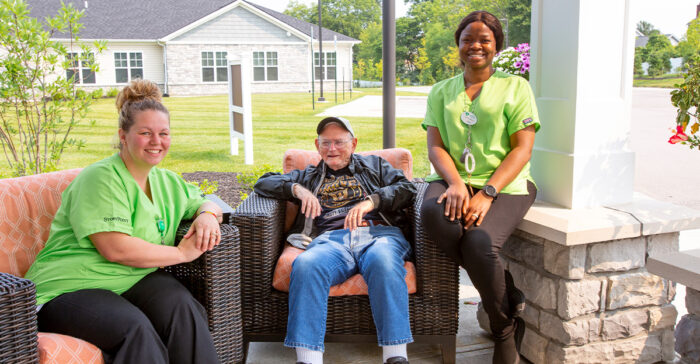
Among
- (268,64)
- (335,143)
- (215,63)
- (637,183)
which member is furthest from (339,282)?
(215,63)

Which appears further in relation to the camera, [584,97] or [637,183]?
[637,183]

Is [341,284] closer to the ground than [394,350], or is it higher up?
higher up

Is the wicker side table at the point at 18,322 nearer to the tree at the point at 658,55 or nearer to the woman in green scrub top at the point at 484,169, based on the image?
the woman in green scrub top at the point at 484,169

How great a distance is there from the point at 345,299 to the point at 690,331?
4.07 feet

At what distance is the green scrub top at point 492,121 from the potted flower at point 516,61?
0.48 meters

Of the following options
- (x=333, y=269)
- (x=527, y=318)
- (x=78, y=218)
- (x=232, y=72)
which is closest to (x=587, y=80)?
(x=527, y=318)

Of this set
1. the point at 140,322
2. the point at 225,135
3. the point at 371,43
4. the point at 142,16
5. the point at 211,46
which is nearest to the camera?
the point at 140,322

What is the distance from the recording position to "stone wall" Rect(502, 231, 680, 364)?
222 cm

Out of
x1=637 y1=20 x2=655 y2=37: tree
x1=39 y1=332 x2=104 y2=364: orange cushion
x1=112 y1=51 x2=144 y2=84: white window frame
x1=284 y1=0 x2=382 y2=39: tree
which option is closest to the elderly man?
x1=39 y1=332 x2=104 y2=364: orange cushion

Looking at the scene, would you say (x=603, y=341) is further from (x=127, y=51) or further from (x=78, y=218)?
(x=127, y=51)

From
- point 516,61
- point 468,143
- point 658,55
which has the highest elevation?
point 658,55

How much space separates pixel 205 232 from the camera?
2031mm

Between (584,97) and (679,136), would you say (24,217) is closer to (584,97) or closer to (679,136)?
(584,97)

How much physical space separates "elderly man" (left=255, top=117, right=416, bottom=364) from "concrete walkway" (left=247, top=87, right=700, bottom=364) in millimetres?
426
